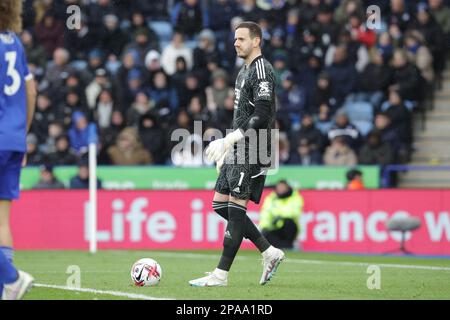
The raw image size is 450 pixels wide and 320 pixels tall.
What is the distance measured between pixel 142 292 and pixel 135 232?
31.8ft

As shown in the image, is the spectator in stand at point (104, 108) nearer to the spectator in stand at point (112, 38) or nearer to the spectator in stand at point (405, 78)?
the spectator in stand at point (112, 38)

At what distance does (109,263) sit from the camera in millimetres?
14344

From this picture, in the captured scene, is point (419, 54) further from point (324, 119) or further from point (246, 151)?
point (246, 151)

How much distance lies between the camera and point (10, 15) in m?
7.94

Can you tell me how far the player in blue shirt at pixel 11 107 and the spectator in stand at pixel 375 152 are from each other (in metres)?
12.5

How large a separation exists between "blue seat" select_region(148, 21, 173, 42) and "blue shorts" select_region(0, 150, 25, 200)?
16.3m

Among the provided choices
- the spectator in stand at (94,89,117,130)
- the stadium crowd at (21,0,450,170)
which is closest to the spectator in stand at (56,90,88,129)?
the stadium crowd at (21,0,450,170)

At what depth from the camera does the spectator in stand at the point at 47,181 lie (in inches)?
771

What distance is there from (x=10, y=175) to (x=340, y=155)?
1258 cm

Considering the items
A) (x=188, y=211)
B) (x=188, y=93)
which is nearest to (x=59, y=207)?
(x=188, y=211)

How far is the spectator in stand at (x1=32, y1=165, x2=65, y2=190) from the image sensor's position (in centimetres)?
1959

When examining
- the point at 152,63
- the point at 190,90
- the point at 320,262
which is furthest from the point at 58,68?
the point at 320,262

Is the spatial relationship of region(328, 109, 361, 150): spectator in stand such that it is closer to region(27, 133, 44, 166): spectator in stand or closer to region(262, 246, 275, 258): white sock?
region(27, 133, 44, 166): spectator in stand
